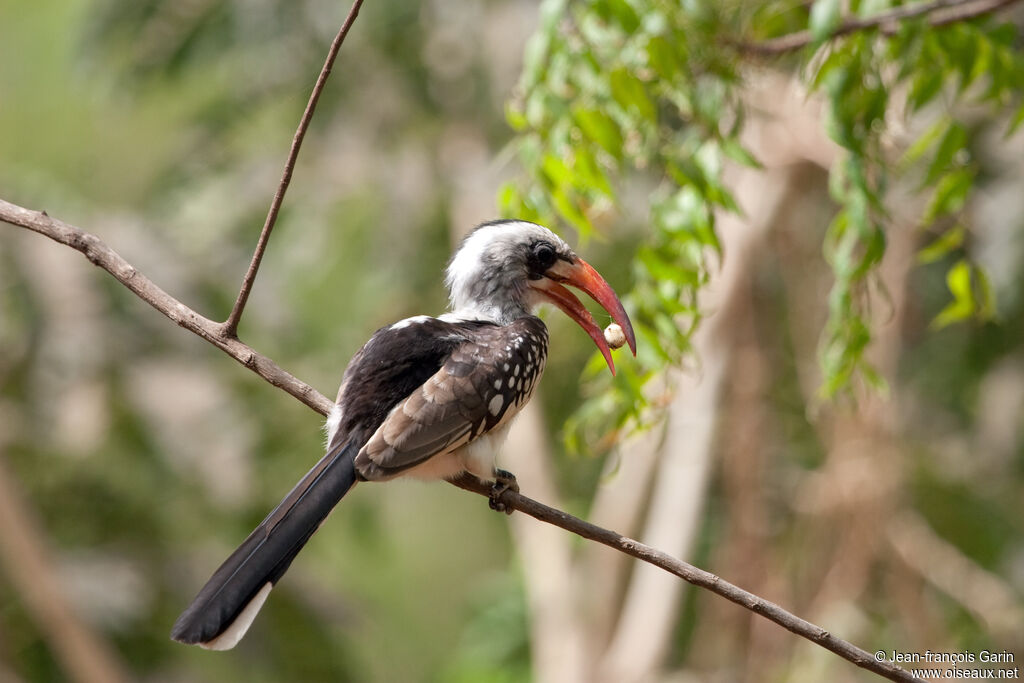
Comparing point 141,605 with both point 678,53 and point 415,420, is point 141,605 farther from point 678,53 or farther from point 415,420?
point 678,53

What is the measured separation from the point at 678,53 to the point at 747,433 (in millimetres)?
2856

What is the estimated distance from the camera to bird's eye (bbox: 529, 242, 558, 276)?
2.76m

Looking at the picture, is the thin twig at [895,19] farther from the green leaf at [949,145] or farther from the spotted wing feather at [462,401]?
the spotted wing feather at [462,401]

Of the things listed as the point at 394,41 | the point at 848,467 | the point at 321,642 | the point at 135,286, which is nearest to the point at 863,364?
the point at 135,286

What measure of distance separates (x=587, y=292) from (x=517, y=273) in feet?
0.65

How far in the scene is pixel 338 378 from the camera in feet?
19.5

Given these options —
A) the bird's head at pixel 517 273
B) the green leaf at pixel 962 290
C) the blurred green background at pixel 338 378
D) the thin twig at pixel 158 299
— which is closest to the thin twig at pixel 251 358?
the thin twig at pixel 158 299

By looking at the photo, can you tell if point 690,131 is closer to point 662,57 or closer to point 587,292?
point 662,57

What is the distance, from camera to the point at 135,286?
2.28m

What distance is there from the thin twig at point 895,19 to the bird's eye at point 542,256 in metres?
0.75

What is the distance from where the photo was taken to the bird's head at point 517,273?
2.76 meters

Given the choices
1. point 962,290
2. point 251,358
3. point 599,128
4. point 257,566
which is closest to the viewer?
point 257,566

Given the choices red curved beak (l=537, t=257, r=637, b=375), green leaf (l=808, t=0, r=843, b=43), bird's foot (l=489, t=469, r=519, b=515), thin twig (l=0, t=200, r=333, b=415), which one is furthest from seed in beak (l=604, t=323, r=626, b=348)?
green leaf (l=808, t=0, r=843, b=43)

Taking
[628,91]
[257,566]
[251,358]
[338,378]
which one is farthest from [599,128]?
[338,378]
